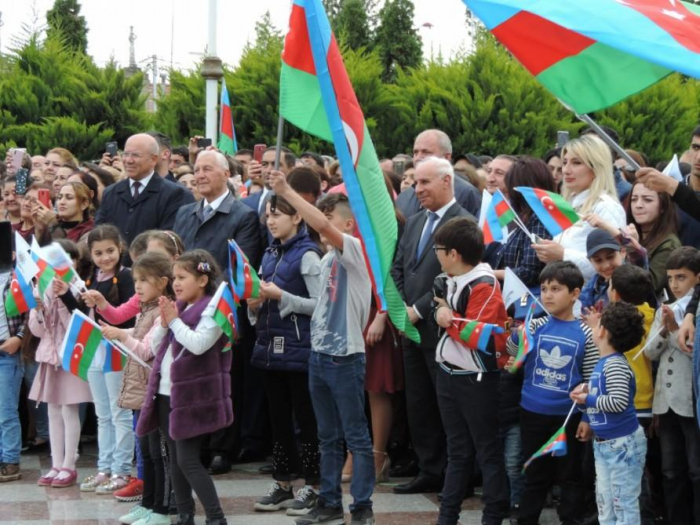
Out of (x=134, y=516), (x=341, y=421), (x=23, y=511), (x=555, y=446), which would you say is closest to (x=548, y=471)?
(x=555, y=446)

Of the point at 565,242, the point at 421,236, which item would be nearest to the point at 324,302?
the point at 421,236

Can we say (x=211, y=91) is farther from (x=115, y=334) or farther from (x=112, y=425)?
(x=115, y=334)

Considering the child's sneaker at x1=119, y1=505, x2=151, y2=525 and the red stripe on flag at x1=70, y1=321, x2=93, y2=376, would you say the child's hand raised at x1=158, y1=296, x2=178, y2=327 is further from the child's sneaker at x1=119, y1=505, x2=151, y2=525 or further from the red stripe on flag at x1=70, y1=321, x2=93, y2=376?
the child's sneaker at x1=119, y1=505, x2=151, y2=525

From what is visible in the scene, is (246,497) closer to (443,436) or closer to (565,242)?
(443,436)

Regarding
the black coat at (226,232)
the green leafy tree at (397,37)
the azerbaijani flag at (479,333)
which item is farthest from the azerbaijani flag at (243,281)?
the green leafy tree at (397,37)

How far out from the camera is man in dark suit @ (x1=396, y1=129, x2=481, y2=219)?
8.09 metres

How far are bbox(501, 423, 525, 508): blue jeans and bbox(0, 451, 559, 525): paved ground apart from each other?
0.29 m

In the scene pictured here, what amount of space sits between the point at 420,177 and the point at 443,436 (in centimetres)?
177

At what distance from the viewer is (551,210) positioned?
6.65 metres

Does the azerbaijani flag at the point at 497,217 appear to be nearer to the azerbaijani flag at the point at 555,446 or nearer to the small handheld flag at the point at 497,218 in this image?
the small handheld flag at the point at 497,218

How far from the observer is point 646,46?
556 cm

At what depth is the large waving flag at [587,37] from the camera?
226 inches

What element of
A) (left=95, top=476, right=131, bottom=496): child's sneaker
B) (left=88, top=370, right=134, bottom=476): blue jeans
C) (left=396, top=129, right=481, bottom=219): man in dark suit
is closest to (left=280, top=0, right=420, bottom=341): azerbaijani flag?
(left=396, top=129, right=481, bottom=219): man in dark suit

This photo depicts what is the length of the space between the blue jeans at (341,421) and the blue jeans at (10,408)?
268cm
